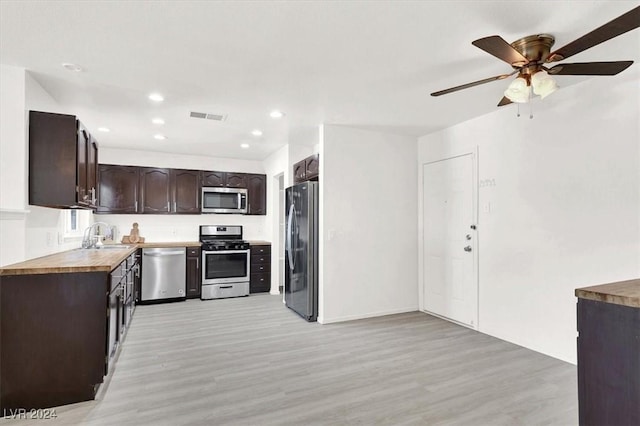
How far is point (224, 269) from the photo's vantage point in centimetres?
561

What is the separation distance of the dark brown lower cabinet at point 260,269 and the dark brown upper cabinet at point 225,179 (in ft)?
4.00

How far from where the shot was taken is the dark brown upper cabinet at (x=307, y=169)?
4.50 m

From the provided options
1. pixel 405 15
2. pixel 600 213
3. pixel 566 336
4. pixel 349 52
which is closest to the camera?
pixel 405 15

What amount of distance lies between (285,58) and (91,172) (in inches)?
99.1

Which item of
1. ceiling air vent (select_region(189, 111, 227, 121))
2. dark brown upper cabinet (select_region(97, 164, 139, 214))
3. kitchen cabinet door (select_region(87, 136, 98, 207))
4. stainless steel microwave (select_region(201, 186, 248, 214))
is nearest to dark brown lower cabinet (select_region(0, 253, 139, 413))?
kitchen cabinet door (select_region(87, 136, 98, 207))

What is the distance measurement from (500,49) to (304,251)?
3.14 metres

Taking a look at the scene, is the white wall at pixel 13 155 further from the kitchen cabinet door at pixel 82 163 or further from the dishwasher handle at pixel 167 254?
the dishwasher handle at pixel 167 254

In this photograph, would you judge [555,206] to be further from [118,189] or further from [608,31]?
[118,189]

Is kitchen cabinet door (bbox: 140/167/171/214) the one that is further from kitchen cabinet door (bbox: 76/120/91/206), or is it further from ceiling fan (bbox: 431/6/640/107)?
ceiling fan (bbox: 431/6/640/107)

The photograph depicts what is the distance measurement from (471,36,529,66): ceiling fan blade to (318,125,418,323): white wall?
2427mm

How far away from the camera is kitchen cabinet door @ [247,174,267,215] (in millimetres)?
6324

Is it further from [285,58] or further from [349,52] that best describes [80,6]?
[349,52]

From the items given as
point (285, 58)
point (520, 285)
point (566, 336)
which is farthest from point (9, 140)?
point (566, 336)

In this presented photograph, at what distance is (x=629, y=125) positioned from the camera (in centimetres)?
263
